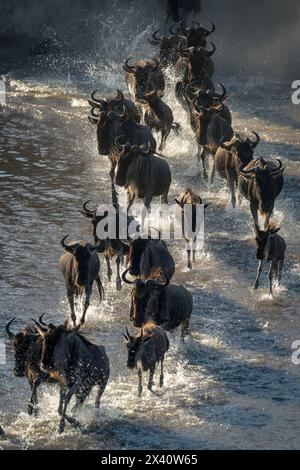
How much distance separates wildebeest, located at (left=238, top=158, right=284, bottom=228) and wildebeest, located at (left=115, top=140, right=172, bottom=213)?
5.84 feet

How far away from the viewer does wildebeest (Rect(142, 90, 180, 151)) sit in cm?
2662

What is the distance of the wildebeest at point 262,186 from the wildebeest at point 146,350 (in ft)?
21.9

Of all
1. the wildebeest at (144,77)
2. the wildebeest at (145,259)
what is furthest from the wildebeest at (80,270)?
the wildebeest at (144,77)

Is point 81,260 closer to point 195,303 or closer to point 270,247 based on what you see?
point 195,303

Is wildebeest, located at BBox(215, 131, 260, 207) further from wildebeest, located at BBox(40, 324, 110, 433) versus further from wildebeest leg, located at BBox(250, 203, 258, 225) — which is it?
wildebeest, located at BBox(40, 324, 110, 433)

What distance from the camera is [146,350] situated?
49.0 ft

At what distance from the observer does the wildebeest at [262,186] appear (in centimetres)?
2172

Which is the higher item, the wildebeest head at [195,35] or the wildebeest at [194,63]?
the wildebeest head at [195,35]

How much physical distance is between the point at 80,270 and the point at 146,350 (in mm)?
2925

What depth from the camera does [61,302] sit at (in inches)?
736

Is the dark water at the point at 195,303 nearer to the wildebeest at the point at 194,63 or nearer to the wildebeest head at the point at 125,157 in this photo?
the wildebeest head at the point at 125,157

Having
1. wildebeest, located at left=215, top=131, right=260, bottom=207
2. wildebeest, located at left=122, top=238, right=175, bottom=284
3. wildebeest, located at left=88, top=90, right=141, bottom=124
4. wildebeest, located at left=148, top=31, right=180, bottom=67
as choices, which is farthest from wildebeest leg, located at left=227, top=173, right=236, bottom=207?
wildebeest, located at left=148, top=31, right=180, bottom=67

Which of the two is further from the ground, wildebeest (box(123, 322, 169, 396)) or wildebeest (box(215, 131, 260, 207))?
wildebeest (box(215, 131, 260, 207))
